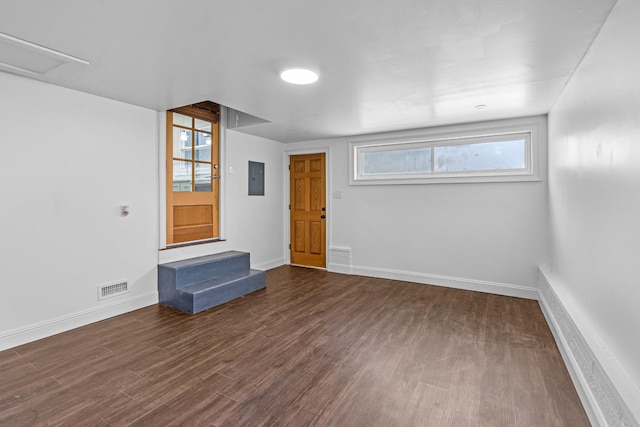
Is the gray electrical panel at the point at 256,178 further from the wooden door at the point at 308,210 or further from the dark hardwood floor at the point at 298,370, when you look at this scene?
the dark hardwood floor at the point at 298,370

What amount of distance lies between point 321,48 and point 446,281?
3753 mm

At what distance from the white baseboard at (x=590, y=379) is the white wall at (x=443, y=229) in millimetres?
1305

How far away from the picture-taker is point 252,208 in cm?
540

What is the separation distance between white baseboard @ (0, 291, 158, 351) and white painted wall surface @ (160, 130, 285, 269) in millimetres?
663

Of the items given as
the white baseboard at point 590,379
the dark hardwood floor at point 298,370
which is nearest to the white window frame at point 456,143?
the dark hardwood floor at point 298,370

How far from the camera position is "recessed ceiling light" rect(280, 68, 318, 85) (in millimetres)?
2662

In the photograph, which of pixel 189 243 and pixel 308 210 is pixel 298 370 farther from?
pixel 308 210

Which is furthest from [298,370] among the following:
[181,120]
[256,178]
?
[256,178]

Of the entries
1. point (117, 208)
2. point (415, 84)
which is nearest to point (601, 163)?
point (415, 84)

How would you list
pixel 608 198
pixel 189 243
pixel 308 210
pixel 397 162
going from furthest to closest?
1. pixel 308 210
2. pixel 397 162
3. pixel 189 243
4. pixel 608 198

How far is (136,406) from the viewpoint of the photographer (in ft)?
6.48

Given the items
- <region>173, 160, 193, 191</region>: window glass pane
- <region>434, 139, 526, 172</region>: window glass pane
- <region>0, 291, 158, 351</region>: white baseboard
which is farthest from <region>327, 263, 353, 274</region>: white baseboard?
<region>0, 291, 158, 351</region>: white baseboard

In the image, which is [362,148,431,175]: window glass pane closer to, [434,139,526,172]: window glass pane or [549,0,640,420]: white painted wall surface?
[434,139,526,172]: window glass pane

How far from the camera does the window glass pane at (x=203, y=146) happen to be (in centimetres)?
450
